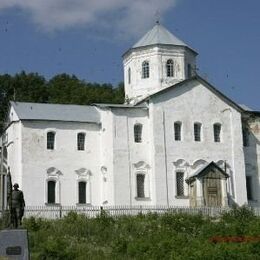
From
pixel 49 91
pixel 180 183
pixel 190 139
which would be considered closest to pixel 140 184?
pixel 180 183

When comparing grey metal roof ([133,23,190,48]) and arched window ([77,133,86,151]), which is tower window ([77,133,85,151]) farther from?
grey metal roof ([133,23,190,48])

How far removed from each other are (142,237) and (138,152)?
14.2 m

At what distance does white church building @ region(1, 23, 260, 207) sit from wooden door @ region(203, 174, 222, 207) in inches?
2.3

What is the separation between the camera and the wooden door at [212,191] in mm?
36781

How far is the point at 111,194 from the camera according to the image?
36.4 metres

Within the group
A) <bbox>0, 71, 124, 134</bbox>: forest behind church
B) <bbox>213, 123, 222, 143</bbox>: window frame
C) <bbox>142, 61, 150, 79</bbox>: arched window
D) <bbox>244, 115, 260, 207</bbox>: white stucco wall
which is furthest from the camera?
<bbox>0, 71, 124, 134</bbox>: forest behind church

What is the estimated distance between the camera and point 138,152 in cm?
3734

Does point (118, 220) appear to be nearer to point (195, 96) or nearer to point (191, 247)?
point (191, 247)

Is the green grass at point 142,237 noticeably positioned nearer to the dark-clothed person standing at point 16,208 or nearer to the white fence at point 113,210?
the dark-clothed person standing at point 16,208

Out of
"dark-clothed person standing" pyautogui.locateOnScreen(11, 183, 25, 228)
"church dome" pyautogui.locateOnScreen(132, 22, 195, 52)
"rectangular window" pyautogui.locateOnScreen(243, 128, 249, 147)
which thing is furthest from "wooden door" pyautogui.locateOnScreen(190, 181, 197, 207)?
"dark-clothed person standing" pyautogui.locateOnScreen(11, 183, 25, 228)

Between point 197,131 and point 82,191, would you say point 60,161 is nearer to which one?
point 82,191

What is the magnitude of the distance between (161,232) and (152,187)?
12902mm

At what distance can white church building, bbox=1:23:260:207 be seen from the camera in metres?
36.8

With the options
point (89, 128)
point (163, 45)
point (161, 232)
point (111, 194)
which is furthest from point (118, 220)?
point (163, 45)
